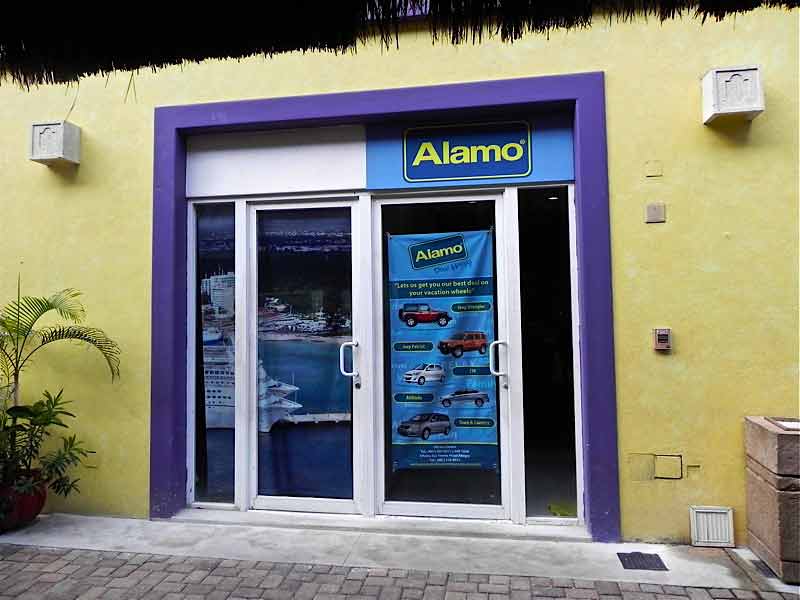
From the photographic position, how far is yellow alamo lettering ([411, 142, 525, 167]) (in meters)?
4.19

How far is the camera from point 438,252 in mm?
4301

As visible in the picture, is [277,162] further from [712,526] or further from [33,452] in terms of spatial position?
[712,526]

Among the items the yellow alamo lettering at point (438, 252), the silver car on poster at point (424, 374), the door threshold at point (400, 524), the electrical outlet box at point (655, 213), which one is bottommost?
the door threshold at point (400, 524)

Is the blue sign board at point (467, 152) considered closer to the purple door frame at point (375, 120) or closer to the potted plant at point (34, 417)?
the purple door frame at point (375, 120)

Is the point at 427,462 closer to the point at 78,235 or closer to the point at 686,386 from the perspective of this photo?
the point at 686,386

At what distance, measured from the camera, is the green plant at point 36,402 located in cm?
405

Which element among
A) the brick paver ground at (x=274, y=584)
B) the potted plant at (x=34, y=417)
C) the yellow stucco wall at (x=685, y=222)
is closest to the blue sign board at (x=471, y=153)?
the yellow stucco wall at (x=685, y=222)

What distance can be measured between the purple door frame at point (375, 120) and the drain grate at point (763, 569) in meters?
0.77

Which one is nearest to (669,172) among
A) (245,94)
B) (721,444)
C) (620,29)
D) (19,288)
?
(620,29)

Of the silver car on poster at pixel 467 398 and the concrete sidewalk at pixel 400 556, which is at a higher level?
the silver car on poster at pixel 467 398

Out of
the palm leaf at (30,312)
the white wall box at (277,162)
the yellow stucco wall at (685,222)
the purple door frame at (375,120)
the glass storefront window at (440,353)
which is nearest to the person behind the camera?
the yellow stucco wall at (685,222)

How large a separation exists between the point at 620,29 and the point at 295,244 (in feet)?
8.99

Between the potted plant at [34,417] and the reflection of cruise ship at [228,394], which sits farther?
the reflection of cruise ship at [228,394]

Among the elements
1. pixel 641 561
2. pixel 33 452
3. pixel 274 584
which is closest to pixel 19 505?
pixel 33 452
